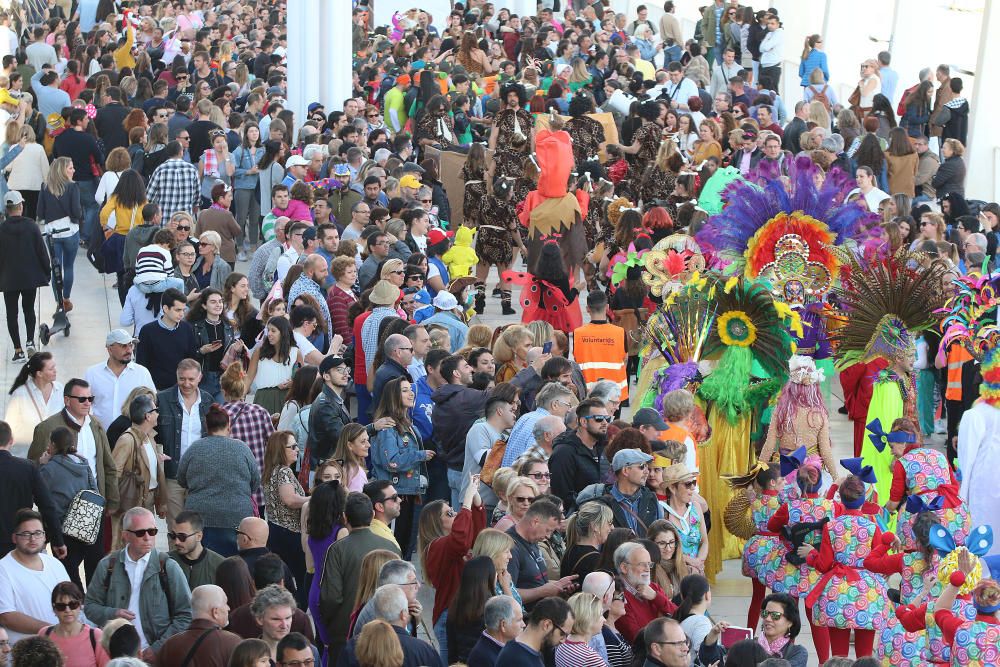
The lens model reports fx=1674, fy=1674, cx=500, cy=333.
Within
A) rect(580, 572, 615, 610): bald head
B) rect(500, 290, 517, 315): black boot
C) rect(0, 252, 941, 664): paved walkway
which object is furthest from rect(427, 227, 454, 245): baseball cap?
rect(580, 572, 615, 610): bald head

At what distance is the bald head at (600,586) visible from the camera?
24.5 ft

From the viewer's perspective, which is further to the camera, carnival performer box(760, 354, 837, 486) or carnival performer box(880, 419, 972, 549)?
carnival performer box(760, 354, 837, 486)

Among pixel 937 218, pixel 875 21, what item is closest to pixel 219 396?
pixel 937 218

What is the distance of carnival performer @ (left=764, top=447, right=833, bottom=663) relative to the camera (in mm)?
9078

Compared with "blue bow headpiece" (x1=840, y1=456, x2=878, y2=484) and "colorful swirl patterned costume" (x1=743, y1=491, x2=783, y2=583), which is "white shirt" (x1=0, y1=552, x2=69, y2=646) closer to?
"colorful swirl patterned costume" (x1=743, y1=491, x2=783, y2=583)

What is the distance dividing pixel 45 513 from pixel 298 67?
537 inches

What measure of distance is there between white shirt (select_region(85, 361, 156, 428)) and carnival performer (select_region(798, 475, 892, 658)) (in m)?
4.32

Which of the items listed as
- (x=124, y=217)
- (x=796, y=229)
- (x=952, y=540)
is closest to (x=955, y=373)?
(x=796, y=229)

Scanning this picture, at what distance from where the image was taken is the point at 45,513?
892cm

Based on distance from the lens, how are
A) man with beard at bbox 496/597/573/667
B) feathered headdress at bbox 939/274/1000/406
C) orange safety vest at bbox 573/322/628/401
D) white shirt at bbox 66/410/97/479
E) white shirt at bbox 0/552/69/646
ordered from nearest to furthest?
man with beard at bbox 496/597/573/667 → white shirt at bbox 0/552/69/646 → white shirt at bbox 66/410/97/479 → feathered headdress at bbox 939/274/1000/406 → orange safety vest at bbox 573/322/628/401

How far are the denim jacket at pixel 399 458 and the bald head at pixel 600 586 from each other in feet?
8.25

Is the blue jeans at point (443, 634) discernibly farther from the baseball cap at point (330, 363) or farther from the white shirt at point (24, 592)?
the baseball cap at point (330, 363)

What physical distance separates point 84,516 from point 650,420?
320 cm

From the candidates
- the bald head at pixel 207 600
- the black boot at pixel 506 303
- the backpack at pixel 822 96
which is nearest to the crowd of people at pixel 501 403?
the bald head at pixel 207 600
